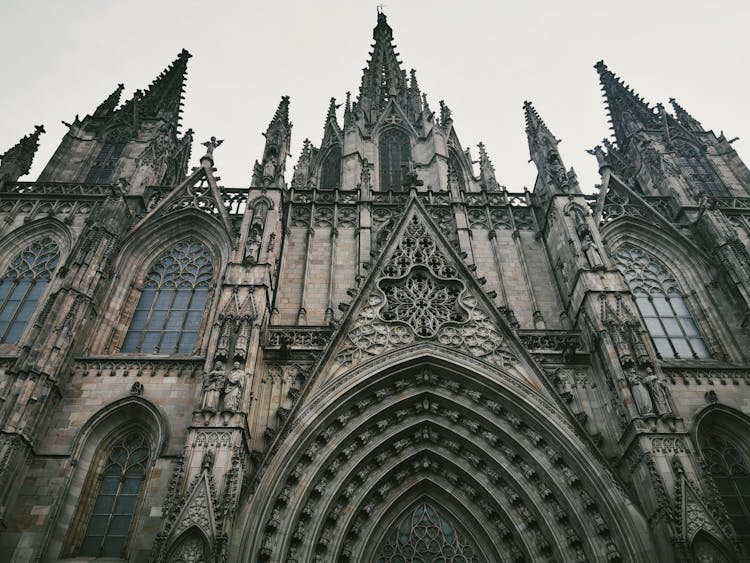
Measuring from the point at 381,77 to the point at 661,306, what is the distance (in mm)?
21906

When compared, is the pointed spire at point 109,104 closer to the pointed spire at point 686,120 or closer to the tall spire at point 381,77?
the tall spire at point 381,77

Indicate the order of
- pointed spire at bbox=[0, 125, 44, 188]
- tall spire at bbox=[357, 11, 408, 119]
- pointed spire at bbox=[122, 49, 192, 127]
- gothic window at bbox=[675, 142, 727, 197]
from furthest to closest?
tall spire at bbox=[357, 11, 408, 119], pointed spire at bbox=[122, 49, 192, 127], gothic window at bbox=[675, 142, 727, 197], pointed spire at bbox=[0, 125, 44, 188]

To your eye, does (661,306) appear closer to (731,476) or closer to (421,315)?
(731,476)

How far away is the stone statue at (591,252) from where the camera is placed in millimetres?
14544

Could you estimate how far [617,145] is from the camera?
26266 millimetres

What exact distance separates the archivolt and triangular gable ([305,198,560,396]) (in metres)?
0.75

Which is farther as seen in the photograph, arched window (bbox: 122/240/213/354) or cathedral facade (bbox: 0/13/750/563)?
arched window (bbox: 122/240/213/354)

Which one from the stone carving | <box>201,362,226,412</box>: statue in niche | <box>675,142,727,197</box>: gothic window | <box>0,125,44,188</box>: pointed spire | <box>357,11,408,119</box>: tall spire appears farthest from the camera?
<box>357,11,408,119</box>: tall spire

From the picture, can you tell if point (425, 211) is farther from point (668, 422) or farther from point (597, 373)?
point (668, 422)

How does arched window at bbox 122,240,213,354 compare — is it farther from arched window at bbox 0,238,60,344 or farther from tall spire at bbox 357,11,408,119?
tall spire at bbox 357,11,408,119

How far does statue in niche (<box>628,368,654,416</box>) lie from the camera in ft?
37.2

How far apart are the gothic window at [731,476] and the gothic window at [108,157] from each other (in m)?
20.4

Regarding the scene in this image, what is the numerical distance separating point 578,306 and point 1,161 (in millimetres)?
19504

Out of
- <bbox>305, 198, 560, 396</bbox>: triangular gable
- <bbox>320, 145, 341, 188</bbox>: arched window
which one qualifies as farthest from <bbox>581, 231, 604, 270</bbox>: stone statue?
<bbox>320, 145, 341, 188</bbox>: arched window
